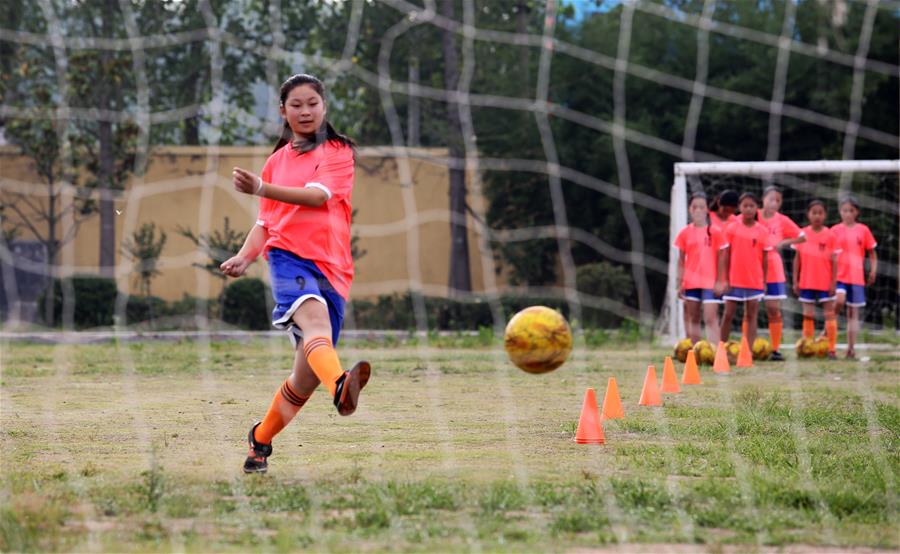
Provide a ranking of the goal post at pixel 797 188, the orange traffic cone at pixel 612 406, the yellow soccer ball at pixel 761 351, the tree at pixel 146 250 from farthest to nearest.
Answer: the tree at pixel 146 250, the goal post at pixel 797 188, the yellow soccer ball at pixel 761 351, the orange traffic cone at pixel 612 406

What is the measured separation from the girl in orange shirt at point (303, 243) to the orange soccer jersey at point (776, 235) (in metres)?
8.20

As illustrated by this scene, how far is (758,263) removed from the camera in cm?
1321

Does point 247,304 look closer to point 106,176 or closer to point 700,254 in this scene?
point 106,176

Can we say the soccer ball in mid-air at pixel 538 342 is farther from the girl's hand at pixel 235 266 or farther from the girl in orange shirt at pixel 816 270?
the girl in orange shirt at pixel 816 270

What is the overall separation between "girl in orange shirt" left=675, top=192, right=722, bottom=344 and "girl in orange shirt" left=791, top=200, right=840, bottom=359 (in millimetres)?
1687

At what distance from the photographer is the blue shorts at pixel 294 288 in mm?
5805

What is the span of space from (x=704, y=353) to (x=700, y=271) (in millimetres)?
842

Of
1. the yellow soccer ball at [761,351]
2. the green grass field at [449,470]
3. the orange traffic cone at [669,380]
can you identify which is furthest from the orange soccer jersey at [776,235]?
the orange traffic cone at [669,380]

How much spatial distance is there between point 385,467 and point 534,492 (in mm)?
909

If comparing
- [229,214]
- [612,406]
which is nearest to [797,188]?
[229,214]

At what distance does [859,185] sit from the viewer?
20125 mm

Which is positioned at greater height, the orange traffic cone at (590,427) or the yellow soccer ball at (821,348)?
the orange traffic cone at (590,427)

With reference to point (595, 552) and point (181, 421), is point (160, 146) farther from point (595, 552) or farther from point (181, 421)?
point (595, 552)

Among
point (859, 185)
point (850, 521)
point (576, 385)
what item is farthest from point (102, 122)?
point (850, 521)
